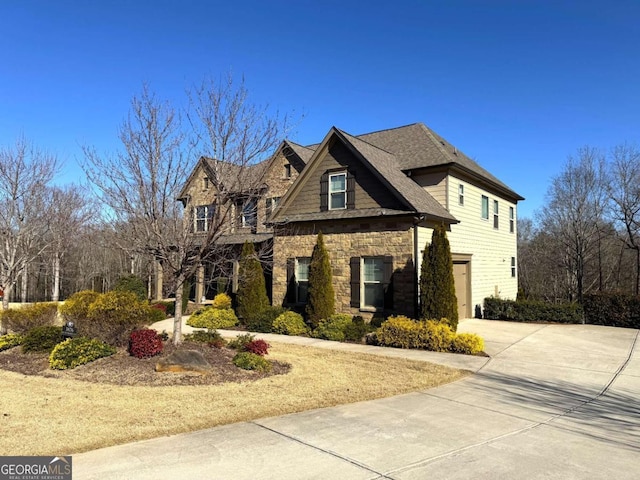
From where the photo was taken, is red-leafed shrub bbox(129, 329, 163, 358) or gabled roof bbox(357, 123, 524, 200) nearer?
red-leafed shrub bbox(129, 329, 163, 358)

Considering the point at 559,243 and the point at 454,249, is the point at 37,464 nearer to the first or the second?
the point at 454,249

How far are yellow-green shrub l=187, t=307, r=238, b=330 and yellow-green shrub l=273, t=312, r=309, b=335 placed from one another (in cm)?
243

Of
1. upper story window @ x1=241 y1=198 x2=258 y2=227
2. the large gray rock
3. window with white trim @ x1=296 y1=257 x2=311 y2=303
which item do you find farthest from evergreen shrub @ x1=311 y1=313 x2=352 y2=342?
the large gray rock

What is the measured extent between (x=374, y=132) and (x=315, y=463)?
739 inches

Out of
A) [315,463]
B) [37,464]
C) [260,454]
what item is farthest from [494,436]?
[37,464]

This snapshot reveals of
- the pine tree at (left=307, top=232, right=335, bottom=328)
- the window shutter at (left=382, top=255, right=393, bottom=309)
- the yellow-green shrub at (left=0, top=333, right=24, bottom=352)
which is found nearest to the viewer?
the yellow-green shrub at (left=0, top=333, right=24, bottom=352)

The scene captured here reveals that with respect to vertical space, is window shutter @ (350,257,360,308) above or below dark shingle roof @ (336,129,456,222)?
below

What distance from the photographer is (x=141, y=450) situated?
→ 468 cm

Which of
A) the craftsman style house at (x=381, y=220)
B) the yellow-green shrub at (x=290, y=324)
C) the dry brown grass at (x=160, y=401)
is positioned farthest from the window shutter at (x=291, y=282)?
the dry brown grass at (x=160, y=401)

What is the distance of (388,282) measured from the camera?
14000mm

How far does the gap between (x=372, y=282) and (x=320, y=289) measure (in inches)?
71.9

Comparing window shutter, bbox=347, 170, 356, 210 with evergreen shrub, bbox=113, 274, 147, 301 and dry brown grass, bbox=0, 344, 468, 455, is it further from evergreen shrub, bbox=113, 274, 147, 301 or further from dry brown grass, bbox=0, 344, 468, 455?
evergreen shrub, bbox=113, 274, 147, 301

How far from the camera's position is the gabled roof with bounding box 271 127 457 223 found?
45.8 ft

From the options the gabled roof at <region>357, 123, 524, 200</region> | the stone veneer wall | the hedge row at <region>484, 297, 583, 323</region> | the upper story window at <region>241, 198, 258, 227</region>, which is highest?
the gabled roof at <region>357, 123, 524, 200</region>
